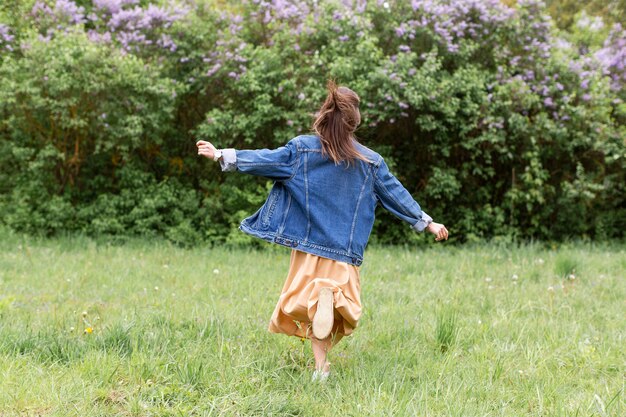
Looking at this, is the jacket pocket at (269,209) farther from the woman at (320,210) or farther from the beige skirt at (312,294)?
the beige skirt at (312,294)

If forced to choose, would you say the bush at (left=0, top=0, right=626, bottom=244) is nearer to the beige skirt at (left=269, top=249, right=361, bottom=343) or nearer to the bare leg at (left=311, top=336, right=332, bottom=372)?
the beige skirt at (left=269, top=249, right=361, bottom=343)

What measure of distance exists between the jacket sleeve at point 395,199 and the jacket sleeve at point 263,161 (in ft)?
1.70

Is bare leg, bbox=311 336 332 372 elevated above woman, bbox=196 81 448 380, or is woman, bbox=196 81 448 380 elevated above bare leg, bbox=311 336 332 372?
woman, bbox=196 81 448 380

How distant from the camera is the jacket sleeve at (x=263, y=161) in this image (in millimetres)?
3365

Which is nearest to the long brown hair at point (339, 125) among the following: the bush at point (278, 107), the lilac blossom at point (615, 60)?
the bush at point (278, 107)

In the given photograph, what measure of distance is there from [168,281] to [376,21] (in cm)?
500

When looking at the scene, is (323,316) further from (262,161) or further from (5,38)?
(5,38)

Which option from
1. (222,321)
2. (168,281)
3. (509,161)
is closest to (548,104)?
(509,161)

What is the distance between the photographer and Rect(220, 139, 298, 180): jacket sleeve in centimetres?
337

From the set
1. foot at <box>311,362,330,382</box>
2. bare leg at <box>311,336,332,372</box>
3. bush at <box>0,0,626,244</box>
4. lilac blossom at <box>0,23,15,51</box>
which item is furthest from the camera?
lilac blossom at <box>0,23,15,51</box>

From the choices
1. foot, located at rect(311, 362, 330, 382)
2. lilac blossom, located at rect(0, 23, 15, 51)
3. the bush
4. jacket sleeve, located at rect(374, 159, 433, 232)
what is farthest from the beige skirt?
lilac blossom, located at rect(0, 23, 15, 51)

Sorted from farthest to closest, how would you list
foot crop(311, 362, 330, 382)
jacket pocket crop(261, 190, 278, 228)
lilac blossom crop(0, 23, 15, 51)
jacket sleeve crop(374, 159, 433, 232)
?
lilac blossom crop(0, 23, 15, 51) < jacket sleeve crop(374, 159, 433, 232) < jacket pocket crop(261, 190, 278, 228) < foot crop(311, 362, 330, 382)

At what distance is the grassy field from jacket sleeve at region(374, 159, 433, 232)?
2.40 feet

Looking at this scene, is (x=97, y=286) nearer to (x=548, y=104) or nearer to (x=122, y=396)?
(x=122, y=396)
